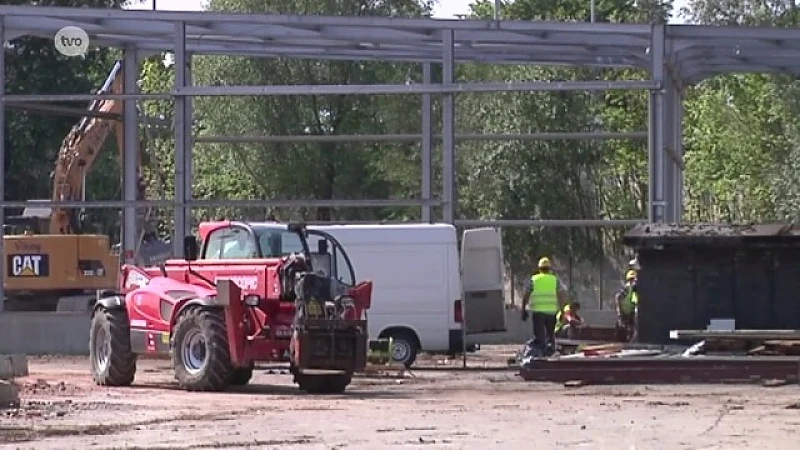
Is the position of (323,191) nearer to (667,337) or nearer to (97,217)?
(97,217)

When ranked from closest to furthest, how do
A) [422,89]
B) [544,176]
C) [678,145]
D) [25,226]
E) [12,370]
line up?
[12,370], [422,89], [678,145], [25,226], [544,176]

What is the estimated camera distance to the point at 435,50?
115 feet

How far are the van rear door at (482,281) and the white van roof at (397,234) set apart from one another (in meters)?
1.39

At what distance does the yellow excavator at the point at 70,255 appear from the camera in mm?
37594

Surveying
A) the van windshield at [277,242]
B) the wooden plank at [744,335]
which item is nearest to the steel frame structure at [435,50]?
the wooden plank at [744,335]

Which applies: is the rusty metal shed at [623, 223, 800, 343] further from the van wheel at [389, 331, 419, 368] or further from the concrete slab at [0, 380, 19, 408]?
the concrete slab at [0, 380, 19, 408]

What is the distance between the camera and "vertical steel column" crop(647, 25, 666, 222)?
1217 inches

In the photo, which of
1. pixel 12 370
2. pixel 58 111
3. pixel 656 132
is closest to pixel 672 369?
pixel 12 370

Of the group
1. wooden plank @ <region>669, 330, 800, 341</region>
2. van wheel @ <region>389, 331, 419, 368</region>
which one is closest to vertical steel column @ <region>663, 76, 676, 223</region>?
van wheel @ <region>389, 331, 419, 368</region>

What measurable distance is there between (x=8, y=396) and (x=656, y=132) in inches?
601

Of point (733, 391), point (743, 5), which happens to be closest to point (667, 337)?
point (733, 391)

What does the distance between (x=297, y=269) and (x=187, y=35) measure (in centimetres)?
1307

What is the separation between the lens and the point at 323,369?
862 inches

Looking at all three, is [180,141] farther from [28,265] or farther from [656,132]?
[656,132]
